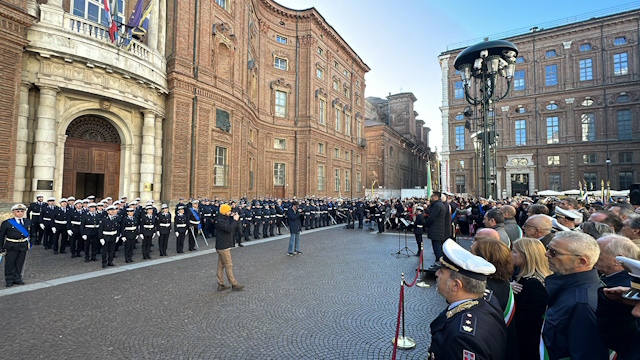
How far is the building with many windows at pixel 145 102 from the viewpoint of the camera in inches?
501

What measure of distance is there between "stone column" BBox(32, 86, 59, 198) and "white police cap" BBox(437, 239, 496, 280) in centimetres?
1645

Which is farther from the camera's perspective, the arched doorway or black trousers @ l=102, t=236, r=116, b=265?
the arched doorway

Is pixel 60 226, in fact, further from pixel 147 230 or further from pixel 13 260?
pixel 13 260

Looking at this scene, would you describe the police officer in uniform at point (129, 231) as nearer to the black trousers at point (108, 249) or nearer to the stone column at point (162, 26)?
the black trousers at point (108, 249)

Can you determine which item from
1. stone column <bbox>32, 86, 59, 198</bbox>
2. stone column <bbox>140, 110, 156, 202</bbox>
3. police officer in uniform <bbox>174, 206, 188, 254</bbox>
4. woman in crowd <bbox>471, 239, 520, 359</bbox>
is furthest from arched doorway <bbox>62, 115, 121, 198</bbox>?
woman in crowd <bbox>471, 239, 520, 359</bbox>

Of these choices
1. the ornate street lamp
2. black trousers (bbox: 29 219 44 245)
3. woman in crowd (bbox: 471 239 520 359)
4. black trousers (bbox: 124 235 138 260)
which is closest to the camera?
woman in crowd (bbox: 471 239 520 359)

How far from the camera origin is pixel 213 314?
219 inches

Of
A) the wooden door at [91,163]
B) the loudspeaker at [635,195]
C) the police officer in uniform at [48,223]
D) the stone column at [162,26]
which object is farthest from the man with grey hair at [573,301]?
the stone column at [162,26]

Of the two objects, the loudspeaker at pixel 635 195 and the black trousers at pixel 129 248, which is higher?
the loudspeaker at pixel 635 195

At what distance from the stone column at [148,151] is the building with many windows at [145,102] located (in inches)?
2.2

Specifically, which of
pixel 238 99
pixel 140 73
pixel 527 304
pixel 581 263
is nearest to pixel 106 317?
pixel 527 304

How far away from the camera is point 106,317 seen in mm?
5375

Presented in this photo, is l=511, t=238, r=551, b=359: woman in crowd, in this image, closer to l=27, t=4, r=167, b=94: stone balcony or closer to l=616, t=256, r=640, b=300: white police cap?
l=616, t=256, r=640, b=300: white police cap

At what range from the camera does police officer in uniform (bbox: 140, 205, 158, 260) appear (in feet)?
33.2
